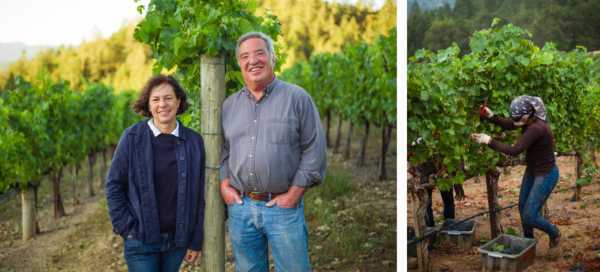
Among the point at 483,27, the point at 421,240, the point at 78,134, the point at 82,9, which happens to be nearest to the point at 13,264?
the point at 78,134

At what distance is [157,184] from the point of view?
231 cm

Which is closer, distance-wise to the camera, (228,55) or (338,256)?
(228,55)

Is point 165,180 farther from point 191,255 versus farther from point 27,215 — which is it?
point 27,215

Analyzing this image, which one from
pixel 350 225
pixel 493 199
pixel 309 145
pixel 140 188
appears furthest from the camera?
pixel 350 225

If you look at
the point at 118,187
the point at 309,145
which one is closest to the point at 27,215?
the point at 118,187

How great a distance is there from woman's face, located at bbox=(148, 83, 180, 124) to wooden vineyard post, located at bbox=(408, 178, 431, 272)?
1.80 m

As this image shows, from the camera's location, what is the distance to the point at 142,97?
235 cm

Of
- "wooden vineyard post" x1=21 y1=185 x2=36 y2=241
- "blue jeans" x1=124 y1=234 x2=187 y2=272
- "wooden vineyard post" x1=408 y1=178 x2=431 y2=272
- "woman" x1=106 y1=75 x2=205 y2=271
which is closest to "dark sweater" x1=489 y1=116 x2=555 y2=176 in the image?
"wooden vineyard post" x1=408 y1=178 x2=431 y2=272

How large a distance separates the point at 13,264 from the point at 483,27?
3361mm

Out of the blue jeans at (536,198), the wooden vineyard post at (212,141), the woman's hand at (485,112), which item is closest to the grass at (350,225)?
the blue jeans at (536,198)

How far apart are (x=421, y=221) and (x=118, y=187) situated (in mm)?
2028

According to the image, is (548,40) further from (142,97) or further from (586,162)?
(142,97)

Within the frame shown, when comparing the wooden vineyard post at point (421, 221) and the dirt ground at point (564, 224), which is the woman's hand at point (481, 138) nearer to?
the dirt ground at point (564, 224)

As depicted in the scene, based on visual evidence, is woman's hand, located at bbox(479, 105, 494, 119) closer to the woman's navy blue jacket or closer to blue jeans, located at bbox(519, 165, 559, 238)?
blue jeans, located at bbox(519, 165, 559, 238)
